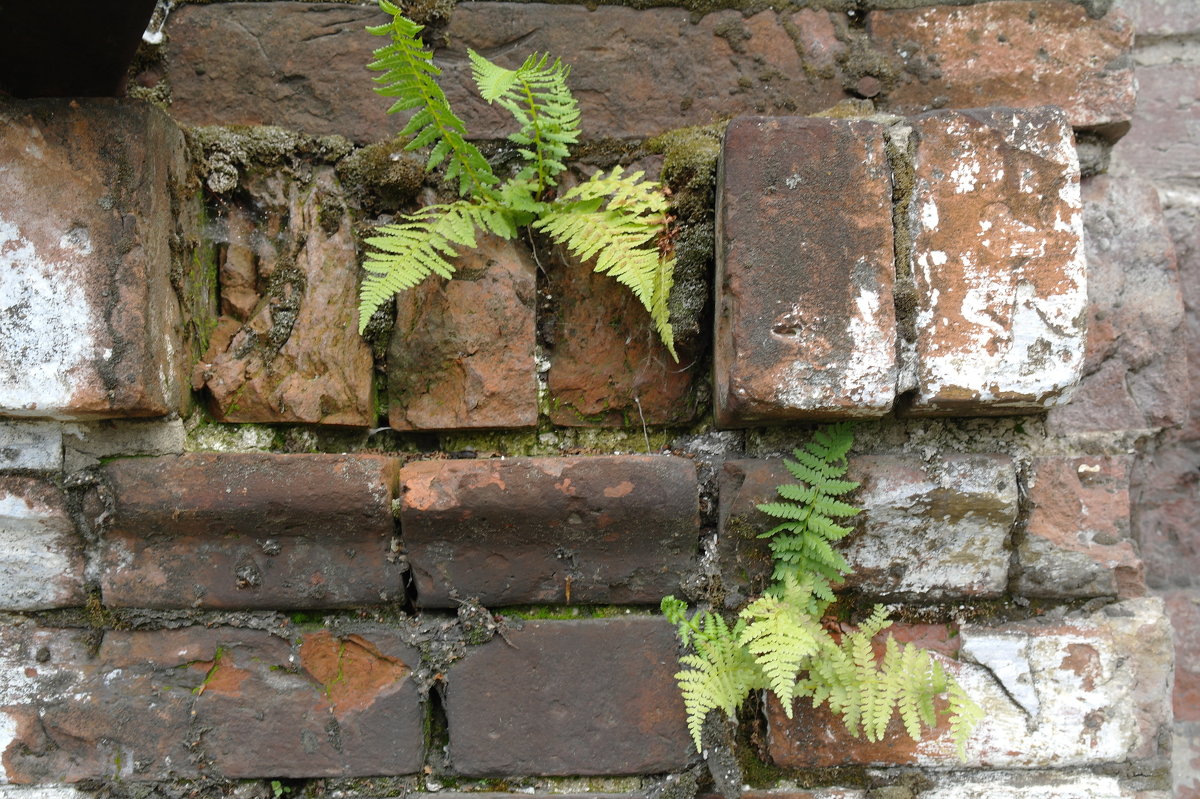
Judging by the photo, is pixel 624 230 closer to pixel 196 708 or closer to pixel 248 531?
pixel 248 531

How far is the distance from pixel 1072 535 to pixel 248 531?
1.57m

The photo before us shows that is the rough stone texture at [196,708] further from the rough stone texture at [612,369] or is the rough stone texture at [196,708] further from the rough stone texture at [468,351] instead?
the rough stone texture at [612,369]

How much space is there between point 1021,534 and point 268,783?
5.04 feet

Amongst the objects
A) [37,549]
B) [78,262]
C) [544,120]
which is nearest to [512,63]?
[544,120]

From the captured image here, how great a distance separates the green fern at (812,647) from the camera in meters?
1.42

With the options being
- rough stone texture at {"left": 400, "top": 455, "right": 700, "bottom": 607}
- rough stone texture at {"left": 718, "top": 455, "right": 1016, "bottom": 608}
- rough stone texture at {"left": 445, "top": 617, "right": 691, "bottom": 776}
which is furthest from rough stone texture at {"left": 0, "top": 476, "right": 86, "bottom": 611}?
rough stone texture at {"left": 718, "top": 455, "right": 1016, "bottom": 608}

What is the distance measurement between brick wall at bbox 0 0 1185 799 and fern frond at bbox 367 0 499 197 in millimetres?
146

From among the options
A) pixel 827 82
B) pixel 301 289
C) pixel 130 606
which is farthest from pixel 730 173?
pixel 130 606

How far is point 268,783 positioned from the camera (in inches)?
63.5

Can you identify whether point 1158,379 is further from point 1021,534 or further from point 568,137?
point 568,137

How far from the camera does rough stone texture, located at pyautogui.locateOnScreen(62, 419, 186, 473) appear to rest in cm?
156

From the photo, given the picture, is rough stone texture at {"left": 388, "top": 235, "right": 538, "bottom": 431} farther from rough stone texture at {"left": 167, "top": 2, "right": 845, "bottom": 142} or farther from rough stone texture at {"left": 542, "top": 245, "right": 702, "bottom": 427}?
rough stone texture at {"left": 167, "top": 2, "right": 845, "bottom": 142}

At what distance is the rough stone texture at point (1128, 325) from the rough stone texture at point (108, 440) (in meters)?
1.77

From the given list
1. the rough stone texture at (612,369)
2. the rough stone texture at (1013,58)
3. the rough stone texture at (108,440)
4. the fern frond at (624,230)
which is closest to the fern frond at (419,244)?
the fern frond at (624,230)
